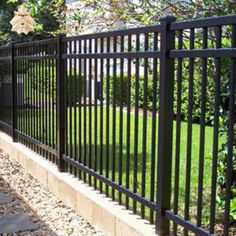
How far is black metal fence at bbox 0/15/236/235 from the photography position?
10.3ft

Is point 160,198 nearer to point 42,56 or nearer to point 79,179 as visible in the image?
point 79,179

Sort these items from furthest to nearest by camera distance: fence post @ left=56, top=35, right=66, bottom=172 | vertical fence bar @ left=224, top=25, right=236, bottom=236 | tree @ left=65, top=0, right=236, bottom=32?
fence post @ left=56, top=35, right=66, bottom=172 → tree @ left=65, top=0, right=236, bottom=32 → vertical fence bar @ left=224, top=25, right=236, bottom=236

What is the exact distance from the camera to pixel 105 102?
4734 millimetres

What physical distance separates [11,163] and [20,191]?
1.51m

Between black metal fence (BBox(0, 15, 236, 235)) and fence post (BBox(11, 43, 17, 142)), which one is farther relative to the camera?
fence post (BBox(11, 43, 17, 142))

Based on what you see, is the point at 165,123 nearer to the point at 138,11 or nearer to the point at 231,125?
the point at 231,125

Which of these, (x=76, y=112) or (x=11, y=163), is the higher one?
(x=76, y=112)

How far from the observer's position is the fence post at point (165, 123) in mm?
3439

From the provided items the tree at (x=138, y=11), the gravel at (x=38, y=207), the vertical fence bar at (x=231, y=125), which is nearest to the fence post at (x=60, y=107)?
the gravel at (x=38, y=207)

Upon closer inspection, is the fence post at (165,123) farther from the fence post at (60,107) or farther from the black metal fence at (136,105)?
the fence post at (60,107)

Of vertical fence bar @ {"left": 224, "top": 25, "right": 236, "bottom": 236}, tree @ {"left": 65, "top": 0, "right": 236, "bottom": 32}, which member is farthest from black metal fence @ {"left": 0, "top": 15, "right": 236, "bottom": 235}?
tree @ {"left": 65, "top": 0, "right": 236, "bottom": 32}

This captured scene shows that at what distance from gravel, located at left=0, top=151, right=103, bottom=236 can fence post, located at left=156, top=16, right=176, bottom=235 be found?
100cm

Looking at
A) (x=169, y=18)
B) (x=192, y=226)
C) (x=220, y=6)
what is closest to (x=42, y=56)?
(x=220, y=6)

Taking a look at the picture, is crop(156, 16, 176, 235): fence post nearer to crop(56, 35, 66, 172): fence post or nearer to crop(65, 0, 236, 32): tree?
crop(65, 0, 236, 32): tree
